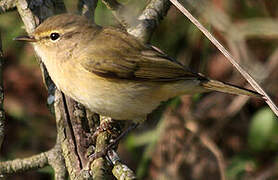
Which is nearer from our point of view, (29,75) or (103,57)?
(103,57)

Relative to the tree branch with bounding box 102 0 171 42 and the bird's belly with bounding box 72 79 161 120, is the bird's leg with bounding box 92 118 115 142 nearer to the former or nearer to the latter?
the bird's belly with bounding box 72 79 161 120

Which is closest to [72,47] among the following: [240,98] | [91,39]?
[91,39]

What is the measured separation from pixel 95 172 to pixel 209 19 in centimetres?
285

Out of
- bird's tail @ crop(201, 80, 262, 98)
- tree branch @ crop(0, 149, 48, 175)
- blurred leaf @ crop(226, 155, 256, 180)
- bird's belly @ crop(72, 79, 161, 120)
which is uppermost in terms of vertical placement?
bird's tail @ crop(201, 80, 262, 98)

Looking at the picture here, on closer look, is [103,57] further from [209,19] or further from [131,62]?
[209,19]

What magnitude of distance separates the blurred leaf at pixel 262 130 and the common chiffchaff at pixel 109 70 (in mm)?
1685

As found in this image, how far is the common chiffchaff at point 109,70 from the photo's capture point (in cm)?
338

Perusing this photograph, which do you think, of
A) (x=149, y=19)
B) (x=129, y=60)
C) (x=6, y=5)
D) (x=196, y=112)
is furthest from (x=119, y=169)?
(x=196, y=112)

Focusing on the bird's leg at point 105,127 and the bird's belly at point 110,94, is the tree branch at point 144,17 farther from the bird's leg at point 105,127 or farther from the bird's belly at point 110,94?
the bird's leg at point 105,127

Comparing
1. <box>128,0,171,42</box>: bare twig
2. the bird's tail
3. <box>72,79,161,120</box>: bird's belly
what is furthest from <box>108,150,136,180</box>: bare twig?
<box>128,0,171,42</box>: bare twig

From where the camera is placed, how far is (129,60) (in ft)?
11.9

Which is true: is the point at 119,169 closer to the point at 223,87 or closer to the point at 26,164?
the point at 26,164

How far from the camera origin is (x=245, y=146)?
5668mm

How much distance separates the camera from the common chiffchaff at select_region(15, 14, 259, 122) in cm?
338
